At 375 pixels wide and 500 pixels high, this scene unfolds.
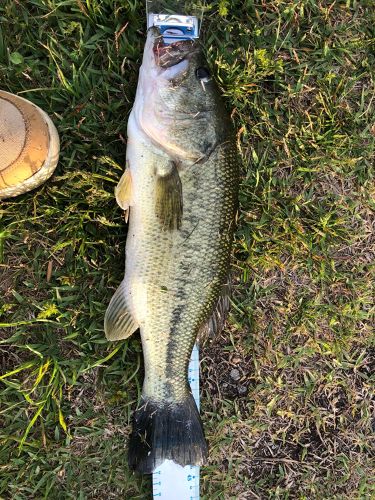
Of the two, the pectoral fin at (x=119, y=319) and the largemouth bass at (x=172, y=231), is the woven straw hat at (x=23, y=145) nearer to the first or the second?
the largemouth bass at (x=172, y=231)

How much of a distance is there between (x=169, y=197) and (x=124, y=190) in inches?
11.0

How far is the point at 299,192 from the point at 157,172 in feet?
3.82

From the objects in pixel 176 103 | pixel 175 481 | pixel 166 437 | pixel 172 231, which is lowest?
pixel 175 481

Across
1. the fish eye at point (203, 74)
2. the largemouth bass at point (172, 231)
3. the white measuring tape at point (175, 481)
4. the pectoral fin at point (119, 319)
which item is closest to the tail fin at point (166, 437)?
the largemouth bass at point (172, 231)

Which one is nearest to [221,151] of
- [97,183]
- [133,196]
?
[133,196]

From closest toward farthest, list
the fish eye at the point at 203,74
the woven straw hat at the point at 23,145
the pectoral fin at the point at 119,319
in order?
the woven straw hat at the point at 23,145 → the fish eye at the point at 203,74 → the pectoral fin at the point at 119,319

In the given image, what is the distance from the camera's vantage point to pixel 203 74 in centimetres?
279

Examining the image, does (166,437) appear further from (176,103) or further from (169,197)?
(176,103)

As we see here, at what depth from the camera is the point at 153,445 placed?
2865 millimetres

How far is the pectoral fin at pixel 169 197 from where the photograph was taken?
8.90ft

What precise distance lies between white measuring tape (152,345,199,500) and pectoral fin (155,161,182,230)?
34.4 inches

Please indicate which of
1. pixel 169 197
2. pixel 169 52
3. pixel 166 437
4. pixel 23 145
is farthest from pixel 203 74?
pixel 166 437

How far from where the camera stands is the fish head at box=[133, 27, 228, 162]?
2.72 metres

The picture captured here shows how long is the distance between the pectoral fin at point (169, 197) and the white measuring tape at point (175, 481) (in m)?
0.87
